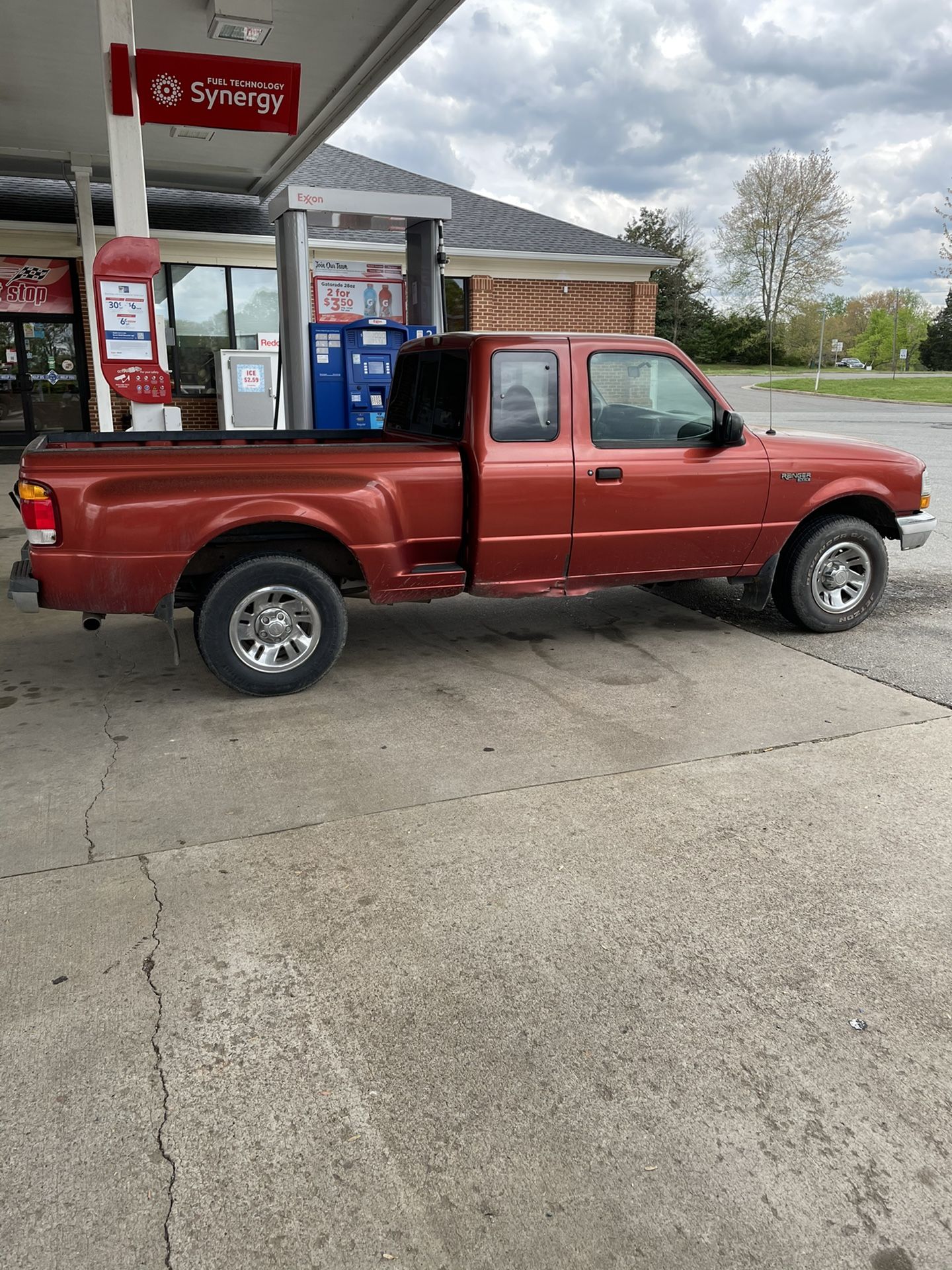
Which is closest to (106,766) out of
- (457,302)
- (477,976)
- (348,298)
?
(477,976)

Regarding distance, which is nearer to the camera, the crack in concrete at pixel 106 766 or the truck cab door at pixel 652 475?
the crack in concrete at pixel 106 766

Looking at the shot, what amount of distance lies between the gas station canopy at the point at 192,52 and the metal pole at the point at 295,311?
A: 5.97 ft

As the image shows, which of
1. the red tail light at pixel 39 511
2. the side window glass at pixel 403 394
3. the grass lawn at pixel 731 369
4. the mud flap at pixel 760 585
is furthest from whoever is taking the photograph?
the grass lawn at pixel 731 369

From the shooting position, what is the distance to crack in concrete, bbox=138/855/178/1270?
7.36ft

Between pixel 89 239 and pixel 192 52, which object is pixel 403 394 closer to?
pixel 192 52

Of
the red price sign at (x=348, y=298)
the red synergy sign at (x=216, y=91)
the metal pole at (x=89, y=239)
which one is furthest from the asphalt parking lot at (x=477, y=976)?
the red price sign at (x=348, y=298)

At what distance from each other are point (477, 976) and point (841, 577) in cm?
463

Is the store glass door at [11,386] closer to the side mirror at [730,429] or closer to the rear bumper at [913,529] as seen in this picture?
the side mirror at [730,429]

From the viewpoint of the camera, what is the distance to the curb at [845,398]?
34.6 m

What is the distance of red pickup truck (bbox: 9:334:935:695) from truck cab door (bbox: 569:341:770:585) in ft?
0.04

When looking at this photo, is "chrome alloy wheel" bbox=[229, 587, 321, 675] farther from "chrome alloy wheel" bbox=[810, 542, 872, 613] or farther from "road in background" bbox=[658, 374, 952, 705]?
"chrome alloy wheel" bbox=[810, 542, 872, 613]


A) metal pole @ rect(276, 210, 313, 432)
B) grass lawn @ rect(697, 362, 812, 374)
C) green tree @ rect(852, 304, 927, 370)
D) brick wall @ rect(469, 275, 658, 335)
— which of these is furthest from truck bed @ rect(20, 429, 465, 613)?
green tree @ rect(852, 304, 927, 370)

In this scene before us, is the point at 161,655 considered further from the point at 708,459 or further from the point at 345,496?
the point at 708,459

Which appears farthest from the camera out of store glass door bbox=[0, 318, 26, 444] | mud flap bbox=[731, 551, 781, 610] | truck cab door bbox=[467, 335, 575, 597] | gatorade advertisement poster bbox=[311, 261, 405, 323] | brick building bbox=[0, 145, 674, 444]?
store glass door bbox=[0, 318, 26, 444]
